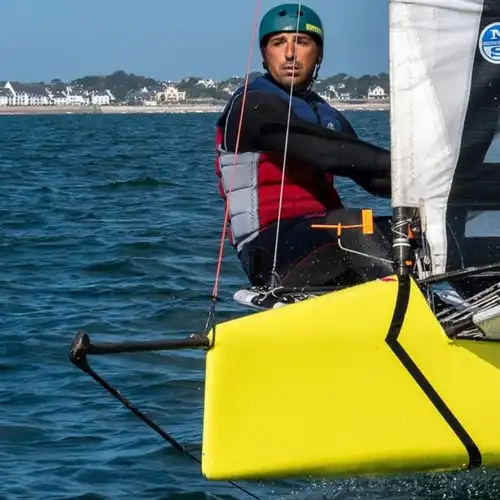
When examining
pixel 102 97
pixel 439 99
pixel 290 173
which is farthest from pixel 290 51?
pixel 102 97

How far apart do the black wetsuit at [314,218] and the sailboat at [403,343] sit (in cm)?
41

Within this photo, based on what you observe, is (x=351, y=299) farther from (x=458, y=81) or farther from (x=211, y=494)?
(x=211, y=494)

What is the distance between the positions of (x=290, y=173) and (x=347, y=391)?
91cm

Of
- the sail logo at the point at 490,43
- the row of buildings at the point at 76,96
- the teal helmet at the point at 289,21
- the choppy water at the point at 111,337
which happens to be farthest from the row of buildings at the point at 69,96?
the sail logo at the point at 490,43

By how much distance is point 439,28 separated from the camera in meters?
3.59

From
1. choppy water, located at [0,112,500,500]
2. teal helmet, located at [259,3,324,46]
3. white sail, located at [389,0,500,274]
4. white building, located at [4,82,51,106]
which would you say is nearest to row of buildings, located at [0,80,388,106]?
white building, located at [4,82,51,106]

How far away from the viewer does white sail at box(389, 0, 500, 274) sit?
3.59 m

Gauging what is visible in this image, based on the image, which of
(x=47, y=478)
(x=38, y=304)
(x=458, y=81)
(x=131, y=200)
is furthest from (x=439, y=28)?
(x=131, y=200)

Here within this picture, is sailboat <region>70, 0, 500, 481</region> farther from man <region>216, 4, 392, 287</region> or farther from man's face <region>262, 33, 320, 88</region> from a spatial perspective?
man's face <region>262, 33, 320, 88</region>

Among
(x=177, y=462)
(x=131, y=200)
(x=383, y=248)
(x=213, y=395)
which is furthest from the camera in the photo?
(x=131, y=200)

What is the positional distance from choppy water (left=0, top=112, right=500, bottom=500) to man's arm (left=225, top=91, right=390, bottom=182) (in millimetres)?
973

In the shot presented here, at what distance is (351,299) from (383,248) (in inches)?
23.3

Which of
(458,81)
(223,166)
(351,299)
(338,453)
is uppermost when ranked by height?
(458,81)

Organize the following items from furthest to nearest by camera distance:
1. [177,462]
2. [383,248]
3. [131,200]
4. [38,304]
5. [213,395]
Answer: [131,200] → [38,304] → [177,462] → [383,248] → [213,395]
